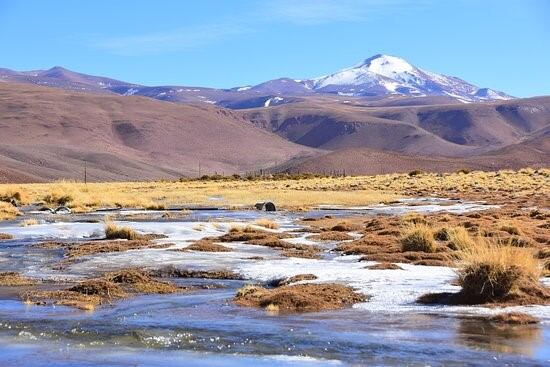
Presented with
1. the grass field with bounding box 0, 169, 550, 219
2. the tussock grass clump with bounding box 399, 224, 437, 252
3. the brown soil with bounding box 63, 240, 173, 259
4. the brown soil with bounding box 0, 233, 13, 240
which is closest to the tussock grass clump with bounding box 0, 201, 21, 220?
the grass field with bounding box 0, 169, 550, 219

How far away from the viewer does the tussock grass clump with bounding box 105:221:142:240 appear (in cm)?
2725

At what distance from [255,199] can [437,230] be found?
33.4 meters

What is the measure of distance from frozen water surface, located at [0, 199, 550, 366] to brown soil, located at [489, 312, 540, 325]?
22cm

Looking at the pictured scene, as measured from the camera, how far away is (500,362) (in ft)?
33.0

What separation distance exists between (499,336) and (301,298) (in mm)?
3917

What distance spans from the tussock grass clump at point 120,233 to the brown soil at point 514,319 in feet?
53.2

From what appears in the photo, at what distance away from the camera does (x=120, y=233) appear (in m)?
27.4

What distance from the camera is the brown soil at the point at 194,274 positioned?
18734 mm

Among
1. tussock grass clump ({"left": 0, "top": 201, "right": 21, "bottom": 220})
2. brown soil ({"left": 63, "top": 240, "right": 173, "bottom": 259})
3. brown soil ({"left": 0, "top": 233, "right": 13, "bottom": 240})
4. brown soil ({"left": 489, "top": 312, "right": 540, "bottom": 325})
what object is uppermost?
brown soil ({"left": 489, "top": 312, "right": 540, "bottom": 325})

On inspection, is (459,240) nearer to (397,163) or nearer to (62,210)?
(62,210)

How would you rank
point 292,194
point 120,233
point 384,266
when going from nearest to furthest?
point 384,266, point 120,233, point 292,194

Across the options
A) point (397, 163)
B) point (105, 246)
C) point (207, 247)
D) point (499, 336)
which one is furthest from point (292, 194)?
point (397, 163)

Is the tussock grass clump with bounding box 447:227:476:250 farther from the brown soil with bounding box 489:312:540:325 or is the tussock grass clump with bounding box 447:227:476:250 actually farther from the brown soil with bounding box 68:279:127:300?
the brown soil with bounding box 68:279:127:300

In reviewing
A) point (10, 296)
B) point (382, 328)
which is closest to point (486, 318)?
point (382, 328)
